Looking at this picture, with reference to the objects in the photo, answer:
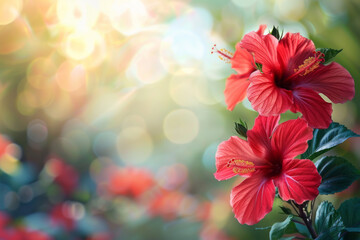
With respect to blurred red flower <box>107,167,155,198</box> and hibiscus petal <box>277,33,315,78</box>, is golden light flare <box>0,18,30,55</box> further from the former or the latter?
hibiscus petal <box>277,33,315,78</box>

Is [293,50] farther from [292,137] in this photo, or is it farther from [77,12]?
[77,12]

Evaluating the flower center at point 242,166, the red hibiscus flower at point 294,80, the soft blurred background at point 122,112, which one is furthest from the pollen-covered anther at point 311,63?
the soft blurred background at point 122,112

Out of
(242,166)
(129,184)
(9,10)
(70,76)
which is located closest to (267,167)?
(242,166)

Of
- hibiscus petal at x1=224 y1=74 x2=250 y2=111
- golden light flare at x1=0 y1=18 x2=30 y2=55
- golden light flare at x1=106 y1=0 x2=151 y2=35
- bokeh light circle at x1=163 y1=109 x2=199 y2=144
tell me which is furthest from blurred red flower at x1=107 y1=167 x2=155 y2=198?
hibiscus petal at x1=224 y1=74 x2=250 y2=111

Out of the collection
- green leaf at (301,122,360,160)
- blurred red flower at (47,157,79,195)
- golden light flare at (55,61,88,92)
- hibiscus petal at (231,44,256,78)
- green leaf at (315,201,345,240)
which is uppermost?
golden light flare at (55,61,88,92)

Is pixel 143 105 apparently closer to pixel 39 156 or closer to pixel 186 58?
pixel 186 58
